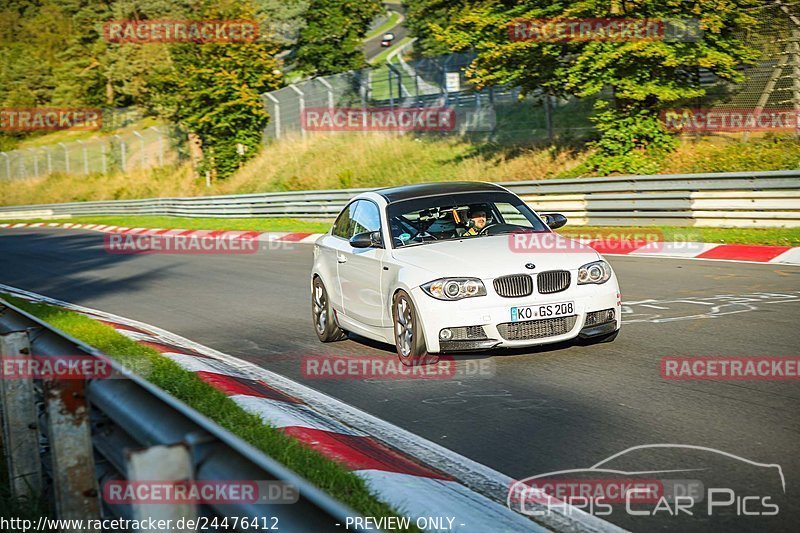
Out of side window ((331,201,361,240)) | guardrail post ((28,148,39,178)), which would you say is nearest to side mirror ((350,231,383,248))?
side window ((331,201,361,240))

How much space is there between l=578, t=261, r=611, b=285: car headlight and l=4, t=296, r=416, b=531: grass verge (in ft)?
10.4

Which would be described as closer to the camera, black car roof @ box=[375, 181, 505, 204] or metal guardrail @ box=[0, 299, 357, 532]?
metal guardrail @ box=[0, 299, 357, 532]

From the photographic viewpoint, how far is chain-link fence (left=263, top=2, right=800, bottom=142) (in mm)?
22078

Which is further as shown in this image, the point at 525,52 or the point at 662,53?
the point at 525,52

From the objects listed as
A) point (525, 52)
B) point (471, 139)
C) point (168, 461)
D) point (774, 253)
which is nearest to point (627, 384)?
point (168, 461)

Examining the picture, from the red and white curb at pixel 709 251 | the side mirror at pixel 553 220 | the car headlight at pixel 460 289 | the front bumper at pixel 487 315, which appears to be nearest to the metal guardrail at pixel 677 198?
the red and white curb at pixel 709 251

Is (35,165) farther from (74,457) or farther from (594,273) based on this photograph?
(74,457)

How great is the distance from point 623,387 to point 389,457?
216 centimetres

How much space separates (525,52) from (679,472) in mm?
19572

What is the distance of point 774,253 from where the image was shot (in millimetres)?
14891

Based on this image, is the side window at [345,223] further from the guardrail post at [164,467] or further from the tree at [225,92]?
the tree at [225,92]

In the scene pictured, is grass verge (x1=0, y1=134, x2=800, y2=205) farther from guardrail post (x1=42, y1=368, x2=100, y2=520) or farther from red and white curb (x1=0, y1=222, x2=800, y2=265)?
guardrail post (x1=42, y1=368, x2=100, y2=520)

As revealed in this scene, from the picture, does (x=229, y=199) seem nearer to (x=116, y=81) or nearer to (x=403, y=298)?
(x=403, y=298)

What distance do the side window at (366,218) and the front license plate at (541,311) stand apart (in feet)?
6.60
